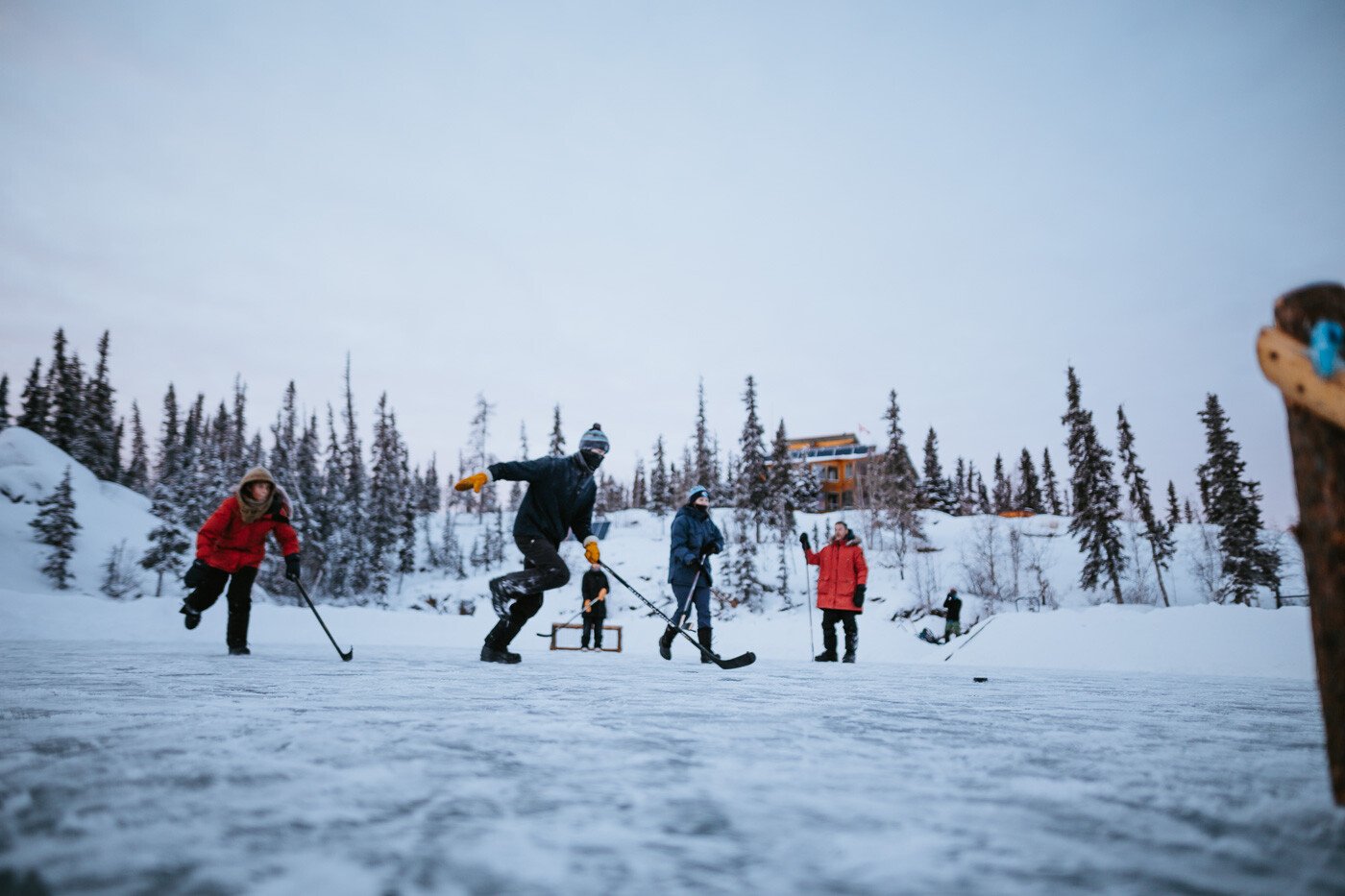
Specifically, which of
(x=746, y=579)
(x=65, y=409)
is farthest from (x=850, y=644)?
(x=65, y=409)

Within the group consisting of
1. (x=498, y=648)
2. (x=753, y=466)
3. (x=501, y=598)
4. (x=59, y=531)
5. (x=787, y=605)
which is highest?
(x=753, y=466)

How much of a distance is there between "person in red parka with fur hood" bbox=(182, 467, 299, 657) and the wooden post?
724 cm

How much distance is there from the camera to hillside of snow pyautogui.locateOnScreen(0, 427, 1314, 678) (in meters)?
11.3

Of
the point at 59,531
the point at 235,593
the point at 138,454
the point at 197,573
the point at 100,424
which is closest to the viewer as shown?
the point at 197,573

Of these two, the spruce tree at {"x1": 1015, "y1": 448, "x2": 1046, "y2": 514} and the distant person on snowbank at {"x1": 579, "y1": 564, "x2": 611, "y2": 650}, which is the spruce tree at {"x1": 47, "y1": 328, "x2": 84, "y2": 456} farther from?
the spruce tree at {"x1": 1015, "y1": 448, "x2": 1046, "y2": 514}

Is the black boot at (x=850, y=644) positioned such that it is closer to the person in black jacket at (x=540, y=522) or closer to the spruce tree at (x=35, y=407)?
the person in black jacket at (x=540, y=522)

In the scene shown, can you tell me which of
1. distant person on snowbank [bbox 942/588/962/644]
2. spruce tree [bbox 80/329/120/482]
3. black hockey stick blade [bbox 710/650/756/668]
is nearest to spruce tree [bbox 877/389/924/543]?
distant person on snowbank [bbox 942/588/962/644]

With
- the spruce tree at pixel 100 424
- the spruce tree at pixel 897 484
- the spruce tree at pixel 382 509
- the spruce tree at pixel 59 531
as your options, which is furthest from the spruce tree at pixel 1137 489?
the spruce tree at pixel 100 424

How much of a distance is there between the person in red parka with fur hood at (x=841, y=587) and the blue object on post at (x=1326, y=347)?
735 centimetres

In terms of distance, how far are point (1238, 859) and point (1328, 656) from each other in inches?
24.3

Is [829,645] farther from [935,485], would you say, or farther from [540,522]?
[935,485]

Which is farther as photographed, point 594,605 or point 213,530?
point 594,605

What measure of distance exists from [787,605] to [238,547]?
97.0 ft

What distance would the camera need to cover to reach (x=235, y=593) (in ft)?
22.2
